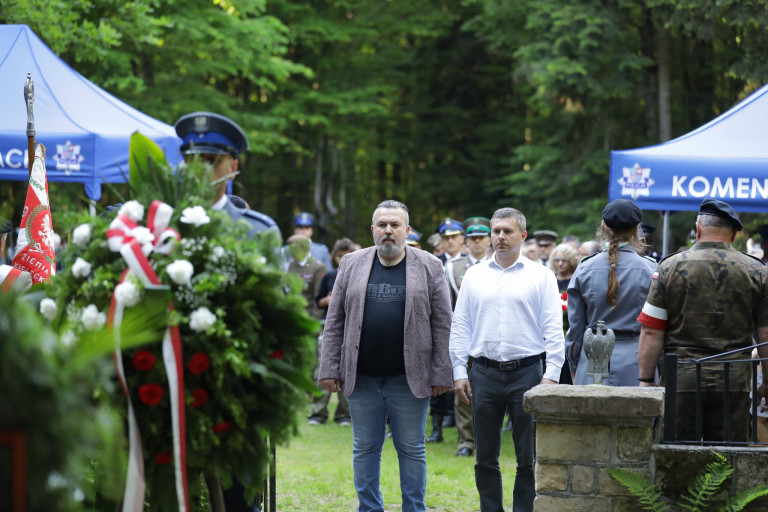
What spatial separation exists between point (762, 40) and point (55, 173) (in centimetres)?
1546

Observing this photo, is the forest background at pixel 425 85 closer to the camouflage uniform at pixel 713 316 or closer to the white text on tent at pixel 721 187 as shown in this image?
the white text on tent at pixel 721 187

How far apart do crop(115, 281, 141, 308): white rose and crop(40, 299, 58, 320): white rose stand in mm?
429

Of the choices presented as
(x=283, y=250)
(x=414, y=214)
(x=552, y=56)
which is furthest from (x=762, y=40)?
(x=283, y=250)

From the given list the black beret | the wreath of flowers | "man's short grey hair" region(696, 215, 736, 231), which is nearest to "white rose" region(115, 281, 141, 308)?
the wreath of flowers

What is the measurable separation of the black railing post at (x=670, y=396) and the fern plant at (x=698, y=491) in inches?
9.6

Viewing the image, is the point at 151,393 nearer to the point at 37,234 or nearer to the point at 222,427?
the point at 222,427

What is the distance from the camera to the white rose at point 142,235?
11.6ft

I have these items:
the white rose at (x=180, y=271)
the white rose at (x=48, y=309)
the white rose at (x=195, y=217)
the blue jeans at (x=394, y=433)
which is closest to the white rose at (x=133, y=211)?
the white rose at (x=195, y=217)

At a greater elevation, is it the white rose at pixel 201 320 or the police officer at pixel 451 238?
the police officer at pixel 451 238

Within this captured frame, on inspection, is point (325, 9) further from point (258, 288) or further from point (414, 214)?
point (258, 288)

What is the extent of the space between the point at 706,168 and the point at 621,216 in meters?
3.04

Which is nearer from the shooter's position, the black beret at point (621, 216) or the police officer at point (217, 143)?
the police officer at point (217, 143)

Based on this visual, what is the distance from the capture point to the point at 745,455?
501cm

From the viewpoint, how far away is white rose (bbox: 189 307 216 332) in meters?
3.43
